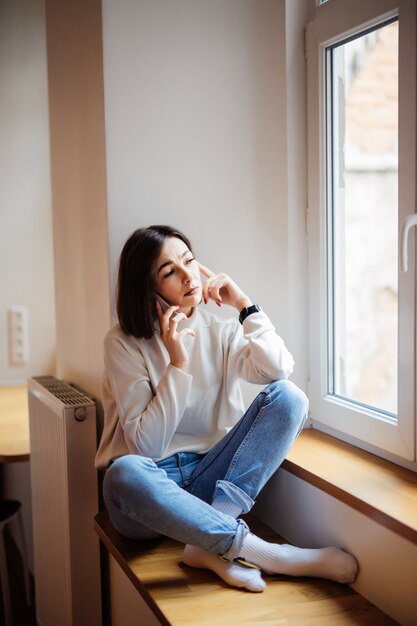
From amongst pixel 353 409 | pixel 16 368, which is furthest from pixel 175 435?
pixel 16 368

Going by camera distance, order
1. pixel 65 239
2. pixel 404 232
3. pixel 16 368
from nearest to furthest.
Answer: pixel 404 232, pixel 65 239, pixel 16 368

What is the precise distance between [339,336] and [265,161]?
50cm

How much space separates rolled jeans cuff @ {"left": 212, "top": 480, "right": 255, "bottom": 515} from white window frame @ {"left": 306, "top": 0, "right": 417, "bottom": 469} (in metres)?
0.34

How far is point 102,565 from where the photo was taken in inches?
79.5

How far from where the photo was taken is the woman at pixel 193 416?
148cm

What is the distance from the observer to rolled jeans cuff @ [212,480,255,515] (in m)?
1.55

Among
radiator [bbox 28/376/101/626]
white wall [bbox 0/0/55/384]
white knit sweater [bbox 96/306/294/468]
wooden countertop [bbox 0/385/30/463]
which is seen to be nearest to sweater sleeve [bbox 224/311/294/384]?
white knit sweater [bbox 96/306/294/468]

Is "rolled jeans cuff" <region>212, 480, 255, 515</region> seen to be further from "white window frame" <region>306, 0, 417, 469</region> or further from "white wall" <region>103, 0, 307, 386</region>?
"white wall" <region>103, 0, 307, 386</region>

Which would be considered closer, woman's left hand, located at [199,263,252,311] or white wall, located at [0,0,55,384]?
woman's left hand, located at [199,263,252,311]

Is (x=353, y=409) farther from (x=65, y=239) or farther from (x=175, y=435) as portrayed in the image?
(x=65, y=239)

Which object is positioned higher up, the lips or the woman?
the lips

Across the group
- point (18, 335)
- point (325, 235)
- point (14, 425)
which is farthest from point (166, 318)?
point (18, 335)

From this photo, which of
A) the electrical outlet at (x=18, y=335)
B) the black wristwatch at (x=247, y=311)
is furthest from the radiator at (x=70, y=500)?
the electrical outlet at (x=18, y=335)

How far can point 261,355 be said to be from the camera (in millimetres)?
1655
